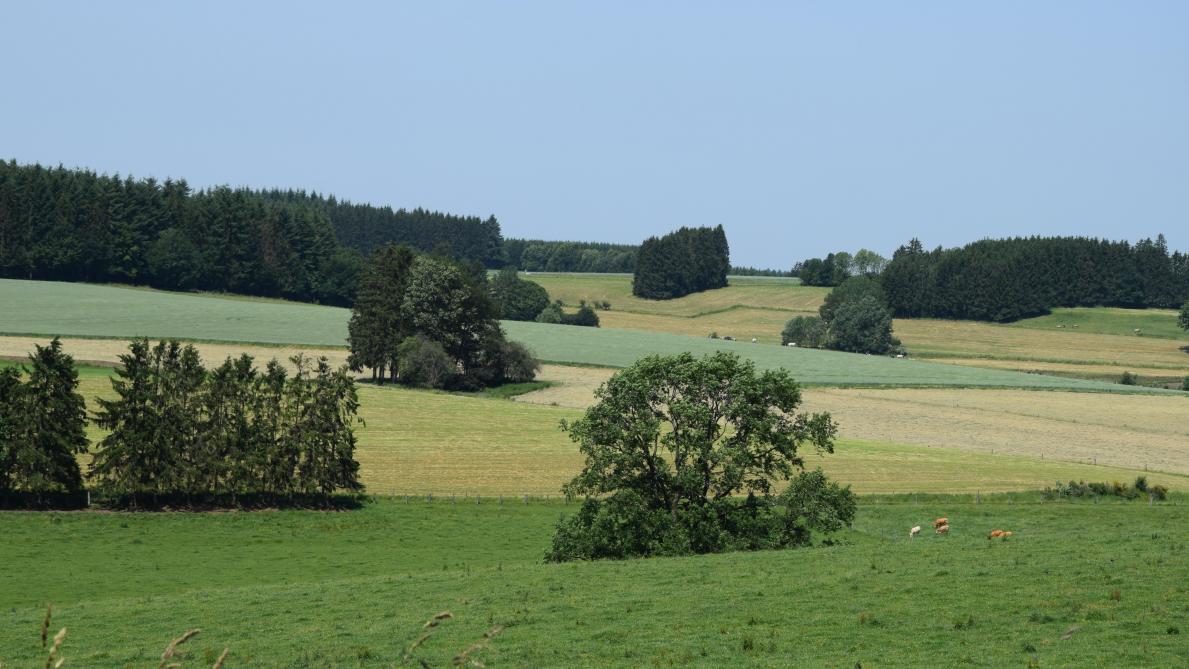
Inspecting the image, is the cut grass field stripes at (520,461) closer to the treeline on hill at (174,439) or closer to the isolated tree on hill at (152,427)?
the treeline on hill at (174,439)

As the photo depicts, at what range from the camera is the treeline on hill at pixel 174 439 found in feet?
196

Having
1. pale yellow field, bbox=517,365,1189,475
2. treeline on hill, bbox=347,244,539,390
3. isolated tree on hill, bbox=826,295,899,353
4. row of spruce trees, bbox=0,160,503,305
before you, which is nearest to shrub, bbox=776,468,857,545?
pale yellow field, bbox=517,365,1189,475

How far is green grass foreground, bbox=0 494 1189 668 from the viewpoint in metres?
26.5

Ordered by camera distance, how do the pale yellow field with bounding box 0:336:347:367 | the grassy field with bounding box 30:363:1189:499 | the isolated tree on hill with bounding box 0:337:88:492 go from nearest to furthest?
the isolated tree on hill with bounding box 0:337:88:492 < the grassy field with bounding box 30:363:1189:499 < the pale yellow field with bounding box 0:336:347:367

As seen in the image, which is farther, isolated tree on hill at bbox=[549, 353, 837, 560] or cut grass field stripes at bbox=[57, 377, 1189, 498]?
cut grass field stripes at bbox=[57, 377, 1189, 498]

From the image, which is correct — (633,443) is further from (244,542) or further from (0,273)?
(0,273)

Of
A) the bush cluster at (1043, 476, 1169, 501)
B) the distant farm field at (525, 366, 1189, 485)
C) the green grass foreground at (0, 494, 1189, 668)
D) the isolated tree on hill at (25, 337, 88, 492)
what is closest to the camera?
the green grass foreground at (0, 494, 1189, 668)

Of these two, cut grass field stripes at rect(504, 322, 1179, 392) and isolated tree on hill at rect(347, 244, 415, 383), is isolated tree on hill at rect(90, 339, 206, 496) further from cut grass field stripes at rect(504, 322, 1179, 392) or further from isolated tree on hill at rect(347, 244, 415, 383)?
cut grass field stripes at rect(504, 322, 1179, 392)

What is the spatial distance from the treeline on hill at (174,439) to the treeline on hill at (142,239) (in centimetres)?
Answer: 12763

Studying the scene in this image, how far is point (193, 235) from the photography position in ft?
632

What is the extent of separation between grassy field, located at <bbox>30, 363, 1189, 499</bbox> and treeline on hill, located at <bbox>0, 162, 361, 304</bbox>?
8981 cm

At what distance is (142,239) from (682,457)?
161 m

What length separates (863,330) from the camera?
613ft

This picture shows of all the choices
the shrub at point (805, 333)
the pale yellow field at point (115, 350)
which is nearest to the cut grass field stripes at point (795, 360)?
the pale yellow field at point (115, 350)
